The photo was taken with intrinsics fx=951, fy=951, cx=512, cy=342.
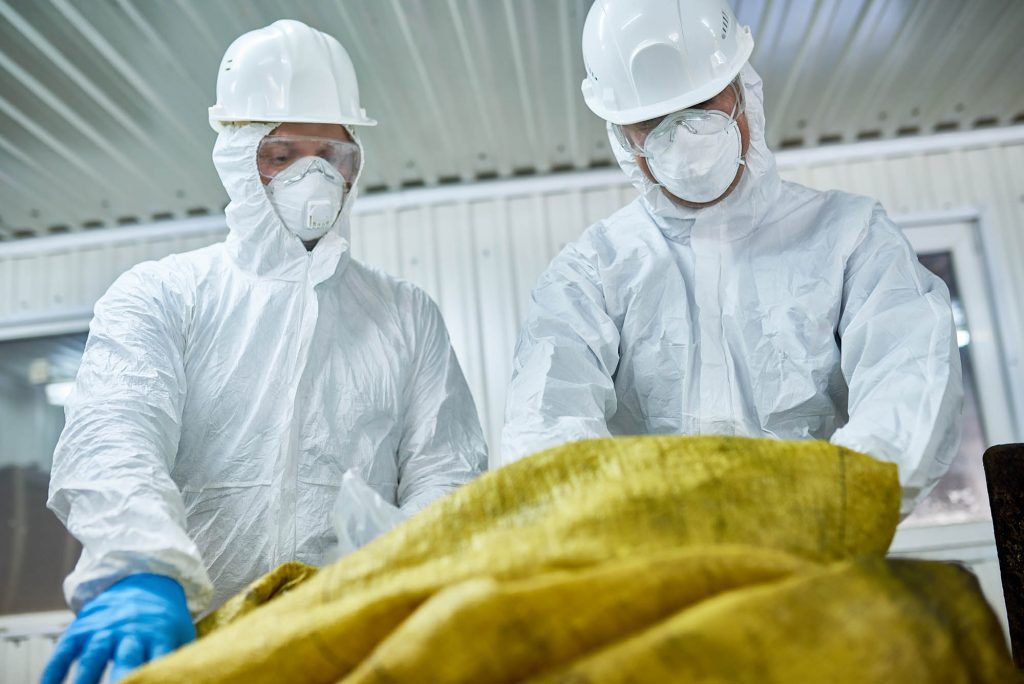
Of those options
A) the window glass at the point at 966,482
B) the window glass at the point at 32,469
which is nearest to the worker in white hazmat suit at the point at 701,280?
the window glass at the point at 966,482

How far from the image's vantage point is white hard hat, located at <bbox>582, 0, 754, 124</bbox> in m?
1.99

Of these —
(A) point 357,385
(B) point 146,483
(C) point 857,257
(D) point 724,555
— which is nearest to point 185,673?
(D) point 724,555

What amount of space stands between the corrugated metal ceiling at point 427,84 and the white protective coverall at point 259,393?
1.60 m

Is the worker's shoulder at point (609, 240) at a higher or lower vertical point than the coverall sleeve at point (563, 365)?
higher

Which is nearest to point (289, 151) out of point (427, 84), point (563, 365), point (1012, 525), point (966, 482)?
point (563, 365)

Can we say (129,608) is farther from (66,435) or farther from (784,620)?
(784,620)

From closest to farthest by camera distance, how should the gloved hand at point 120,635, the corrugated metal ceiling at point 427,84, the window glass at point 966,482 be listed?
the gloved hand at point 120,635, the corrugated metal ceiling at point 427,84, the window glass at point 966,482

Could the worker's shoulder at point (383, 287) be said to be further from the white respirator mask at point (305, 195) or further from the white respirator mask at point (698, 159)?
the white respirator mask at point (698, 159)

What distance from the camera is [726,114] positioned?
2.02 metres

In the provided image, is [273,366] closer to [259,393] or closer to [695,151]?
[259,393]

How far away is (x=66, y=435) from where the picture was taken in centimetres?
168

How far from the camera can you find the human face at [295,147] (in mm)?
2205

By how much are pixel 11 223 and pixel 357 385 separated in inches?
151

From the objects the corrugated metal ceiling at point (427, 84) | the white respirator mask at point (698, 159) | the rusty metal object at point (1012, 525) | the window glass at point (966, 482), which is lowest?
the window glass at point (966, 482)
